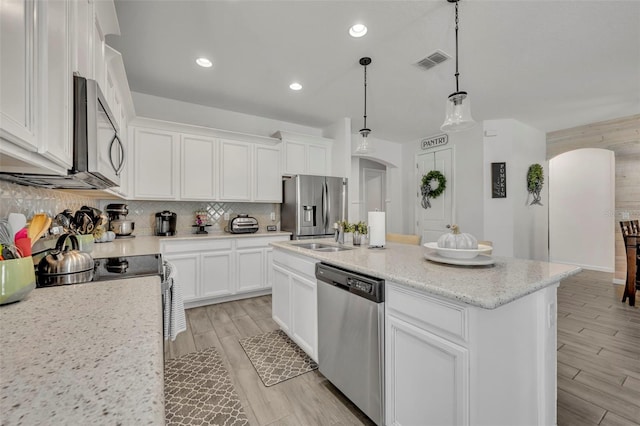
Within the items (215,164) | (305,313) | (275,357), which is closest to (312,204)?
(215,164)

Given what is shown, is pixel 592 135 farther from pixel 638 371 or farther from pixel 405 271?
pixel 405 271

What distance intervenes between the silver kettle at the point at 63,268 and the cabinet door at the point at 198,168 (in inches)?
90.4

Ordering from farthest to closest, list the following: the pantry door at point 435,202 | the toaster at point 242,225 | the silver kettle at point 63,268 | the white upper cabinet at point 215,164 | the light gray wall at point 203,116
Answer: the pantry door at point 435,202
the toaster at point 242,225
the light gray wall at point 203,116
the white upper cabinet at point 215,164
the silver kettle at point 63,268

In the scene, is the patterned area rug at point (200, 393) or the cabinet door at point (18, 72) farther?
the patterned area rug at point (200, 393)

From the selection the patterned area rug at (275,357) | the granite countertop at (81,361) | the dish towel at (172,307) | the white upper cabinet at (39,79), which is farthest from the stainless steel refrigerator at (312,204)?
the granite countertop at (81,361)

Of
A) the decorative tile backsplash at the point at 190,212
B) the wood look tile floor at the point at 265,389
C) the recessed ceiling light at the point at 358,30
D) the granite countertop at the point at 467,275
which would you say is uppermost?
the recessed ceiling light at the point at 358,30

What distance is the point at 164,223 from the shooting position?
3.44m

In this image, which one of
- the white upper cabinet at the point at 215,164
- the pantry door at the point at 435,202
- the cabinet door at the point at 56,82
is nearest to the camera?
the cabinet door at the point at 56,82

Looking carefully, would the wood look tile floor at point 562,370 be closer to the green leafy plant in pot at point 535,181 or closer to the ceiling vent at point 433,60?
the green leafy plant in pot at point 535,181

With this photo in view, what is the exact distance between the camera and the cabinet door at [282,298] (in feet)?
7.86

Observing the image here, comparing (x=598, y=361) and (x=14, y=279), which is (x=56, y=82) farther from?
(x=598, y=361)

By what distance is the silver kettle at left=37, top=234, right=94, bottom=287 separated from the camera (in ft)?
3.84

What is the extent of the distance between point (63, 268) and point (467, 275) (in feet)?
6.11

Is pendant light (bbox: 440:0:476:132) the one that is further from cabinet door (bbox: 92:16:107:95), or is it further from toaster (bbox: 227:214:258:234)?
toaster (bbox: 227:214:258:234)
